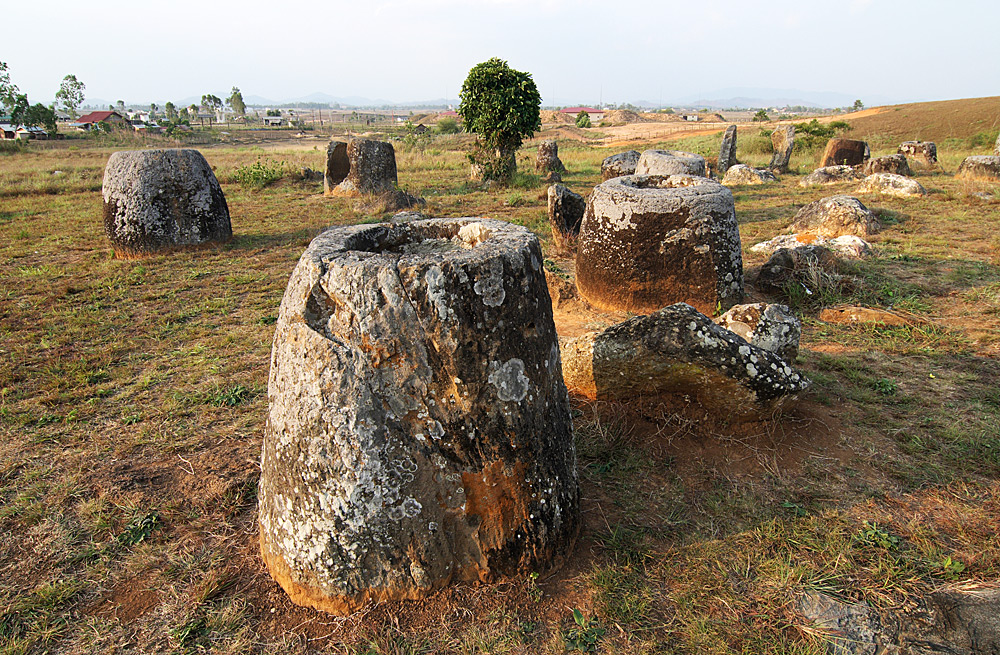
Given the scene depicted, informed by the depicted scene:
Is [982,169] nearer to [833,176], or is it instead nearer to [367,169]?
[833,176]

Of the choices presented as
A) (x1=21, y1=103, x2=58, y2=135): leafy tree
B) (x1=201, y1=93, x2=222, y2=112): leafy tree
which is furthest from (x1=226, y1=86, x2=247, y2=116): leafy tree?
(x1=21, y1=103, x2=58, y2=135): leafy tree

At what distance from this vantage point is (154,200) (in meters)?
8.60

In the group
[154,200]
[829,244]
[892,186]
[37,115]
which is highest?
[37,115]

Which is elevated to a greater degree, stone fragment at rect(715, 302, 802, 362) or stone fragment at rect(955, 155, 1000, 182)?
stone fragment at rect(955, 155, 1000, 182)

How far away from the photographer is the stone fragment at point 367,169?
14562mm

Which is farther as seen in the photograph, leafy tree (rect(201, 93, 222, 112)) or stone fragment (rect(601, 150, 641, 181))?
leafy tree (rect(201, 93, 222, 112))

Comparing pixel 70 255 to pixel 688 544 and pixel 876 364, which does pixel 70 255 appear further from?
pixel 876 364

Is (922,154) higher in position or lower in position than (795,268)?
higher

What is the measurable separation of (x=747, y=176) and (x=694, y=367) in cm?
1428

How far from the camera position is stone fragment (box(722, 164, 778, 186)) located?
15859mm

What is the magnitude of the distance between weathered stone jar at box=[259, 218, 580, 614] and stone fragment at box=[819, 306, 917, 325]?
4.57 meters

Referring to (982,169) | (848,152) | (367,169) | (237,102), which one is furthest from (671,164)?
(237,102)

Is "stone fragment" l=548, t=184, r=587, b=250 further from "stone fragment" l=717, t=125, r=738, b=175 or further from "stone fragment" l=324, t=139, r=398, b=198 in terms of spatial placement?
"stone fragment" l=717, t=125, r=738, b=175

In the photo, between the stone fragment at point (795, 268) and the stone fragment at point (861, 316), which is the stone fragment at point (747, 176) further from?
the stone fragment at point (861, 316)
